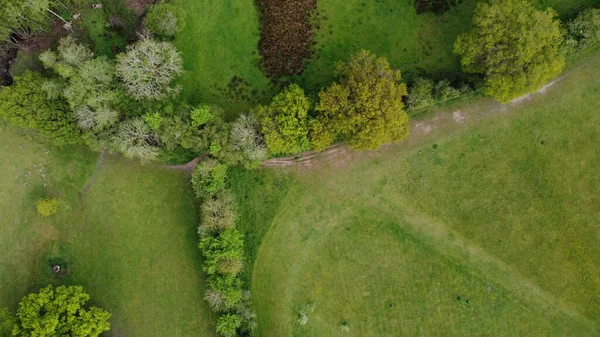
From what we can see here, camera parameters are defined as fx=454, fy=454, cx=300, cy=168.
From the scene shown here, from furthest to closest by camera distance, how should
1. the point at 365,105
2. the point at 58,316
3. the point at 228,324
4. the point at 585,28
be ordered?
the point at 228,324
the point at 585,28
the point at 58,316
the point at 365,105

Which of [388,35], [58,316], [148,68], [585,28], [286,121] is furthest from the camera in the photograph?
[388,35]

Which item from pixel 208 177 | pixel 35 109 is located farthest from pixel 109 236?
pixel 35 109

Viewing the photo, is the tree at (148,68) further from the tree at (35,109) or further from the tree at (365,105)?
the tree at (365,105)

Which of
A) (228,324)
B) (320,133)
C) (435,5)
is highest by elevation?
(435,5)

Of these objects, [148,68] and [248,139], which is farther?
[148,68]

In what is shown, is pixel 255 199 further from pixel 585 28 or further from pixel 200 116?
pixel 585 28

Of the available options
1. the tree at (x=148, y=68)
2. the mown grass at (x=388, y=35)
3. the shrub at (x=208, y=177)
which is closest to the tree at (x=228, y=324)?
the shrub at (x=208, y=177)

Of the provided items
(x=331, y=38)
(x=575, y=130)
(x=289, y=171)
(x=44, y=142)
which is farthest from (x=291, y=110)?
(x=575, y=130)

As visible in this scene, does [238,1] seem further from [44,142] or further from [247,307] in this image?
[247,307]
